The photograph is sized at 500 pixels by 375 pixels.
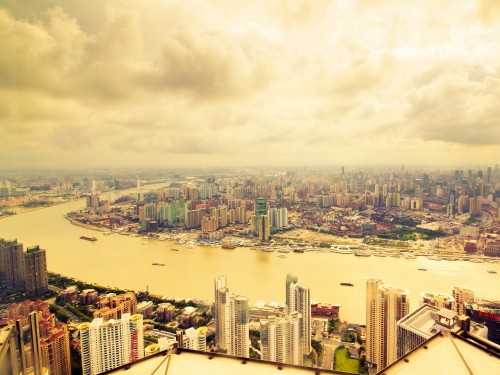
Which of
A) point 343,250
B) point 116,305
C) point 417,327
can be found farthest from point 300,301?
point 343,250

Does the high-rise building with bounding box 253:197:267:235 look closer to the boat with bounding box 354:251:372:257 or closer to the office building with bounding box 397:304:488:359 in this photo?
the boat with bounding box 354:251:372:257

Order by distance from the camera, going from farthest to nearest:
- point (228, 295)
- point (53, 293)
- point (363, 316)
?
point (53, 293) → point (363, 316) → point (228, 295)

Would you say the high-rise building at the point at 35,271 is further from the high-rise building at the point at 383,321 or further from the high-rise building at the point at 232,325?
the high-rise building at the point at 383,321

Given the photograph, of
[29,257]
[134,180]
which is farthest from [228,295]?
[134,180]

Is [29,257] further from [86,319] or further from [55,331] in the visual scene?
[55,331]

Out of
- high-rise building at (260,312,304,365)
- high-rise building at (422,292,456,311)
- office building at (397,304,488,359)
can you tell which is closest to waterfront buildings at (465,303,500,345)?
high-rise building at (422,292,456,311)

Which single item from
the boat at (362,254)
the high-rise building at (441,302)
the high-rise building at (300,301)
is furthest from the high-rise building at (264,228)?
the high-rise building at (441,302)
